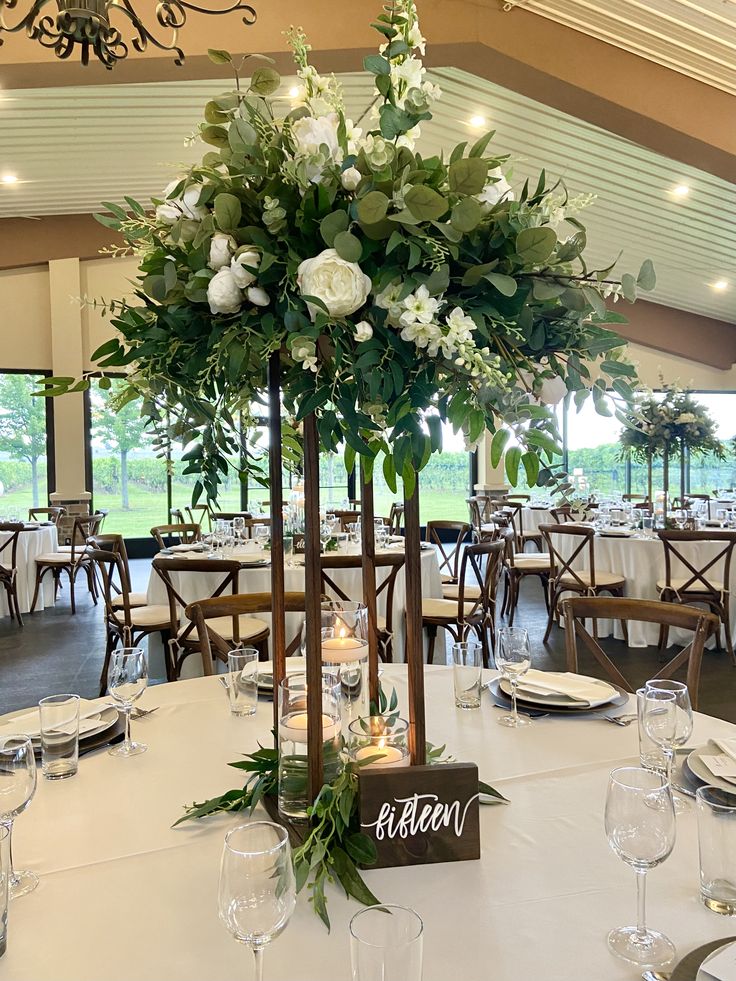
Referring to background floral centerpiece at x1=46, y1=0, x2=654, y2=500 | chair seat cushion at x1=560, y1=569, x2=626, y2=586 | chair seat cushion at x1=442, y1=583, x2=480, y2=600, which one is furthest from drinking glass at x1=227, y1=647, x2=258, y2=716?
chair seat cushion at x1=560, y1=569, x2=626, y2=586

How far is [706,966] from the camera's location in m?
0.85

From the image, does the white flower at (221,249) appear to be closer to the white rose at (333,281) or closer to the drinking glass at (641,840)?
the white rose at (333,281)

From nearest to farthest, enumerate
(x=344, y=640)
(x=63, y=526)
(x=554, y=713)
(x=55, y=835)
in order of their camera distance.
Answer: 1. (x=55, y=835)
2. (x=344, y=640)
3. (x=554, y=713)
4. (x=63, y=526)

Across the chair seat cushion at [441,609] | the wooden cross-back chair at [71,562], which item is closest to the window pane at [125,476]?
the wooden cross-back chair at [71,562]

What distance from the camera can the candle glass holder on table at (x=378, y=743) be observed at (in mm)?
1155

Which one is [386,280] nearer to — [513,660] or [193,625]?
[513,660]

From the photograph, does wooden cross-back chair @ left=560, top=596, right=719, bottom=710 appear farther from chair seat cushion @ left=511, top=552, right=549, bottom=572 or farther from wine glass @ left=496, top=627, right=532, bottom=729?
chair seat cushion @ left=511, top=552, right=549, bottom=572

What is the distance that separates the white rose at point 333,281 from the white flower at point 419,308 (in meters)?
0.07

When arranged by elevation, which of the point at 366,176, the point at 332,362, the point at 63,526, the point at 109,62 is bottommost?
the point at 63,526

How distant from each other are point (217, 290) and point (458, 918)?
0.91 meters

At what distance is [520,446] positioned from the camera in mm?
994

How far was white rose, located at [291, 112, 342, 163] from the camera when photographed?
40.1 inches

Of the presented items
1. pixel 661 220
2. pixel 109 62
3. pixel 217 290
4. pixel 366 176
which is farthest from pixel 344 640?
pixel 661 220

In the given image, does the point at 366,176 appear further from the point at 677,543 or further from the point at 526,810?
the point at 677,543
